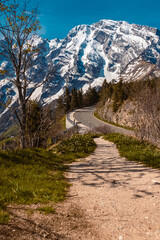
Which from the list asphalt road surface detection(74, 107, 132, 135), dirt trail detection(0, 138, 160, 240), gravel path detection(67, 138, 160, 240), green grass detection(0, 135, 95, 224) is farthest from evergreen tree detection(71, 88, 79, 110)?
dirt trail detection(0, 138, 160, 240)

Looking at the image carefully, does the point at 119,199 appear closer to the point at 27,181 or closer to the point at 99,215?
the point at 99,215

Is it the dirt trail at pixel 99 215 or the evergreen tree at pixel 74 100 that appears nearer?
the dirt trail at pixel 99 215

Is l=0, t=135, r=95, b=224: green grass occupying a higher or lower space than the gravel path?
higher

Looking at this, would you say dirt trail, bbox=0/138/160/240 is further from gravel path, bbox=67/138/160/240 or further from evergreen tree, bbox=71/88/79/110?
evergreen tree, bbox=71/88/79/110

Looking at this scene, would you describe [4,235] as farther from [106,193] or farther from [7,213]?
[106,193]

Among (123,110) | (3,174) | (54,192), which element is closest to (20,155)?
(3,174)

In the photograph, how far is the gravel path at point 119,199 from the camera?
3.59 meters

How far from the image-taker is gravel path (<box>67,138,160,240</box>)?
359 centimetres

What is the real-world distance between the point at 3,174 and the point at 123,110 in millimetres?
48703

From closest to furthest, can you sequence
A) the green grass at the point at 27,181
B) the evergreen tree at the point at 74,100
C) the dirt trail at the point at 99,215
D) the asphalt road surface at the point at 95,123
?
the dirt trail at the point at 99,215 < the green grass at the point at 27,181 < the asphalt road surface at the point at 95,123 < the evergreen tree at the point at 74,100

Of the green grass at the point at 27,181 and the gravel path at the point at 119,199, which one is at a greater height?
the green grass at the point at 27,181

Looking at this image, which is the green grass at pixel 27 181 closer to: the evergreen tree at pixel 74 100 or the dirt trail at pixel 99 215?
the dirt trail at pixel 99 215

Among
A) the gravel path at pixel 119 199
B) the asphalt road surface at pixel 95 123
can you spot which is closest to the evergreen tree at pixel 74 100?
the asphalt road surface at pixel 95 123

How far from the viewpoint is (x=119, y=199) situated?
510 centimetres
